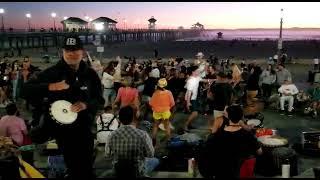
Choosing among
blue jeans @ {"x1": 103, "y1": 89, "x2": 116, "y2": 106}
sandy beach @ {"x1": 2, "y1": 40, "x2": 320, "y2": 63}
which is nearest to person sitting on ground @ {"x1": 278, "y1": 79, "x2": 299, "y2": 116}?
blue jeans @ {"x1": 103, "y1": 89, "x2": 116, "y2": 106}

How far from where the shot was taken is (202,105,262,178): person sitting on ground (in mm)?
4508

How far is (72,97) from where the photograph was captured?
3732 mm

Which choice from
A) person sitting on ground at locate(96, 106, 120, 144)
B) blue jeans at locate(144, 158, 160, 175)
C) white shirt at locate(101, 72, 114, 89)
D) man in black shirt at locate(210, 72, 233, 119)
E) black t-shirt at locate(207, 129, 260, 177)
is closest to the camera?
black t-shirt at locate(207, 129, 260, 177)

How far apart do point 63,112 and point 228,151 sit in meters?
1.91

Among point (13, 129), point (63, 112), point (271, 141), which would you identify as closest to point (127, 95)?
point (13, 129)

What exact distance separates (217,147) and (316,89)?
32.8 feet

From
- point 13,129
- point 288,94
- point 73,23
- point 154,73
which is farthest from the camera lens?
point 73,23

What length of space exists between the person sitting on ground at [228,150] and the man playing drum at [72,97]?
1446 mm

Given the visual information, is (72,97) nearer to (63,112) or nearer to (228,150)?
(63,112)

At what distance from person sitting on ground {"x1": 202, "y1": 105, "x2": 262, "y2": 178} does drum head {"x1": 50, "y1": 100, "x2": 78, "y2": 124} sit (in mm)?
1675

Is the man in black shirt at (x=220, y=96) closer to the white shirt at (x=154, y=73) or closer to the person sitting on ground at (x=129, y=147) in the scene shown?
the person sitting on ground at (x=129, y=147)

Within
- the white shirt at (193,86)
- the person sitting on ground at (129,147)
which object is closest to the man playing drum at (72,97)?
the person sitting on ground at (129,147)

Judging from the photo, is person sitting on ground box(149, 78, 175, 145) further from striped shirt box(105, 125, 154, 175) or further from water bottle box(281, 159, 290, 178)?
striped shirt box(105, 125, 154, 175)

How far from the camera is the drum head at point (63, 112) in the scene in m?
3.63
